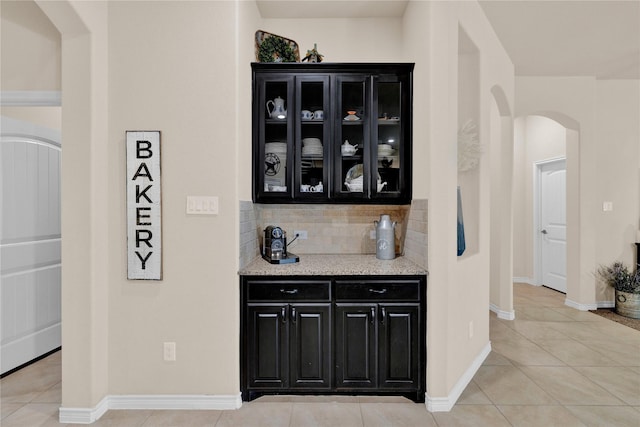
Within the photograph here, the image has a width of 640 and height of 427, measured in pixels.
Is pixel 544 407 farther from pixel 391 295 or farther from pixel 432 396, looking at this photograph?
pixel 391 295

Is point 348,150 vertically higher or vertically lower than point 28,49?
lower

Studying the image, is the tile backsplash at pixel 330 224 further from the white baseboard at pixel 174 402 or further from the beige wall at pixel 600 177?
the beige wall at pixel 600 177

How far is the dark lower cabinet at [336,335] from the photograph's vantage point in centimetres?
229

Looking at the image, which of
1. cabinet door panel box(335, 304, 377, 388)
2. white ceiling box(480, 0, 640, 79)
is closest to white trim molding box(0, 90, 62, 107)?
cabinet door panel box(335, 304, 377, 388)

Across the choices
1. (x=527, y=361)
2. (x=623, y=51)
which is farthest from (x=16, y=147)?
(x=623, y=51)

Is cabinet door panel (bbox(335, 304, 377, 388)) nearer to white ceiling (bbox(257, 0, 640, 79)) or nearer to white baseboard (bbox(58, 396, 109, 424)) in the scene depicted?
white baseboard (bbox(58, 396, 109, 424))

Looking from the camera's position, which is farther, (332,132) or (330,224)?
(330,224)

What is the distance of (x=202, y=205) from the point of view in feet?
7.30

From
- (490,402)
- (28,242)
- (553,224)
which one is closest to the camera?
(490,402)

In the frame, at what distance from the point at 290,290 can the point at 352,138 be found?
4.01ft

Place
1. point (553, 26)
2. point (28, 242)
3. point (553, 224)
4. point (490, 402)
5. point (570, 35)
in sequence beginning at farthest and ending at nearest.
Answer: point (553, 224) → point (570, 35) → point (553, 26) → point (28, 242) → point (490, 402)

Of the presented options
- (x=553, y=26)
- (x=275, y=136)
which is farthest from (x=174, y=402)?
(x=553, y=26)

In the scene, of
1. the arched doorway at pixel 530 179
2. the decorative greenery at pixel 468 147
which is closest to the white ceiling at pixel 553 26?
the decorative greenery at pixel 468 147

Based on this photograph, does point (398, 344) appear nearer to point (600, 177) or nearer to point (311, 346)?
point (311, 346)
